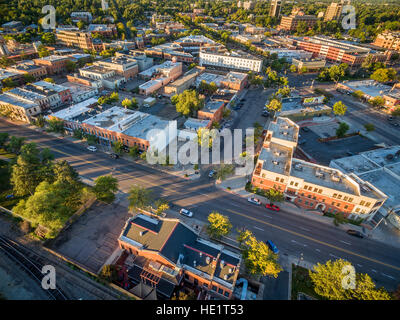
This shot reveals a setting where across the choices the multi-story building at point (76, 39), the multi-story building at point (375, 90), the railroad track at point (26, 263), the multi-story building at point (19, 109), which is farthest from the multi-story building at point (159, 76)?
the multi-story building at point (375, 90)

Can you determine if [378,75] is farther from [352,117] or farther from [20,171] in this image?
[20,171]

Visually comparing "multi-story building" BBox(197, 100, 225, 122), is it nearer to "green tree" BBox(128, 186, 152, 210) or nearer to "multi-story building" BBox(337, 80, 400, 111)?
"green tree" BBox(128, 186, 152, 210)

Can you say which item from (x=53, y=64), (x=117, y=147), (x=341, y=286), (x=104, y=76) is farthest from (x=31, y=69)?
(x=341, y=286)

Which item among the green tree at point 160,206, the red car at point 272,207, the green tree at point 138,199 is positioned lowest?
the red car at point 272,207

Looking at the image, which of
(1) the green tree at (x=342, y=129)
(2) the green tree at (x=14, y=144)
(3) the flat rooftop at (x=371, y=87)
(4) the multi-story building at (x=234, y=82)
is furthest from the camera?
(3) the flat rooftop at (x=371, y=87)

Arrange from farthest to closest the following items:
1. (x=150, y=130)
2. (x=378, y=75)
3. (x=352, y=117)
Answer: (x=378, y=75)
(x=352, y=117)
(x=150, y=130)

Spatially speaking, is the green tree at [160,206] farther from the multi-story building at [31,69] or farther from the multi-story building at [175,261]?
the multi-story building at [31,69]

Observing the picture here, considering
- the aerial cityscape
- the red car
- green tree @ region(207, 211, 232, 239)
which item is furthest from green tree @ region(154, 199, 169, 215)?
the red car
